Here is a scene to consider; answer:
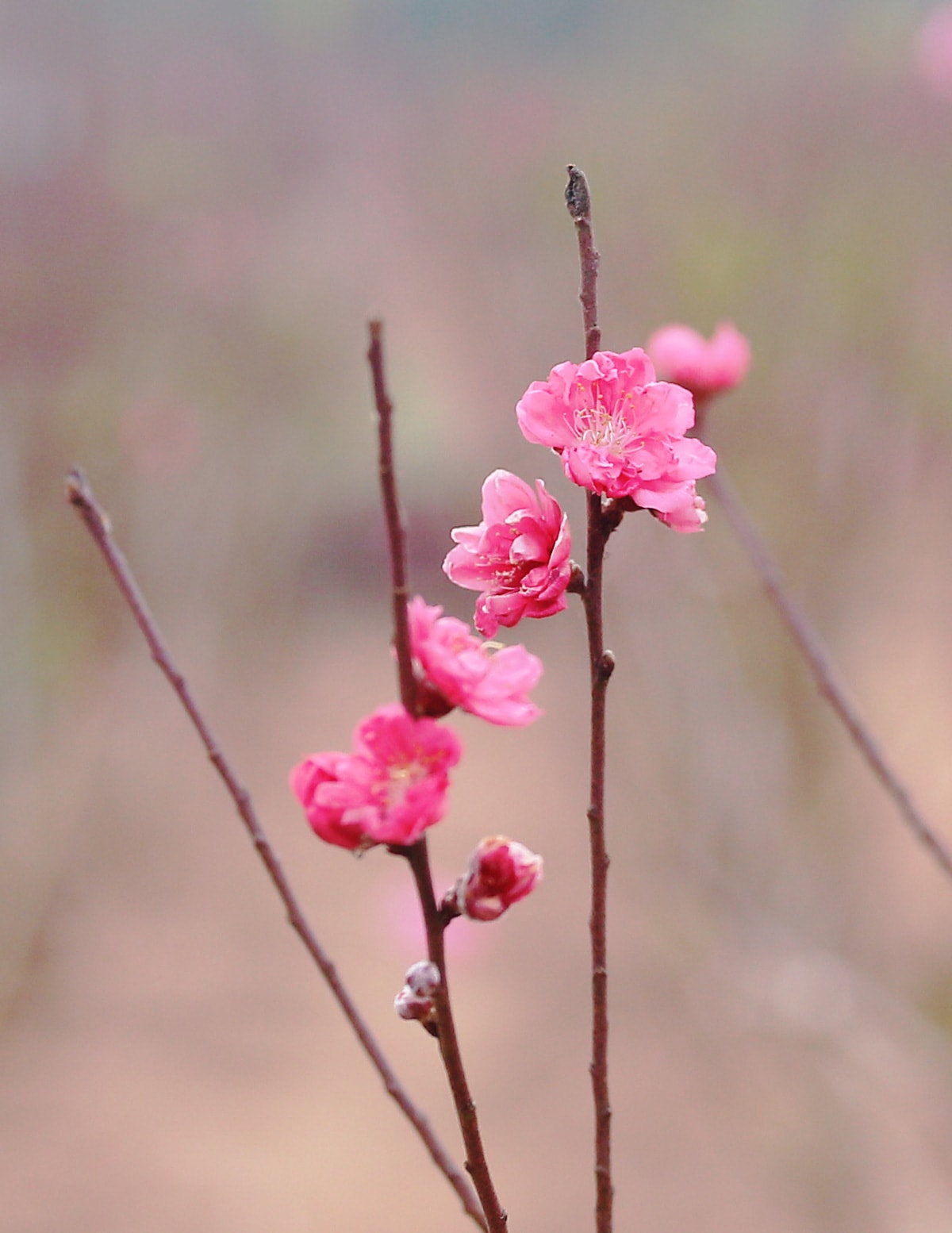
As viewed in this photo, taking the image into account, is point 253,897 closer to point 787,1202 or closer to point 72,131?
point 787,1202

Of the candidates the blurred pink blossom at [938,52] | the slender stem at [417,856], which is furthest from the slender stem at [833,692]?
the blurred pink blossom at [938,52]

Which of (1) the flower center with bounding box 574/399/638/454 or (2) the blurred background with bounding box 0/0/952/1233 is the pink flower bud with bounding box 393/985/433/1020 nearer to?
(1) the flower center with bounding box 574/399/638/454

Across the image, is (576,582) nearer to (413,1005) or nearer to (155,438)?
(413,1005)

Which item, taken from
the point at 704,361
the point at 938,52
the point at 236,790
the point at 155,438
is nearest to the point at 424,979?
the point at 236,790

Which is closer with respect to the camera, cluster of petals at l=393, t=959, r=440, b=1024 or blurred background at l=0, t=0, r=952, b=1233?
cluster of petals at l=393, t=959, r=440, b=1024

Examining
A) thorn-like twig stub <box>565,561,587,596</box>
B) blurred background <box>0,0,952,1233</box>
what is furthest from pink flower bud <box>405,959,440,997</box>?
blurred background <box>0,0,952,1233</box>

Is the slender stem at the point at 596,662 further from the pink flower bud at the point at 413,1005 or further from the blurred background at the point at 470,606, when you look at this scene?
the blurred background at the point at 470,606
